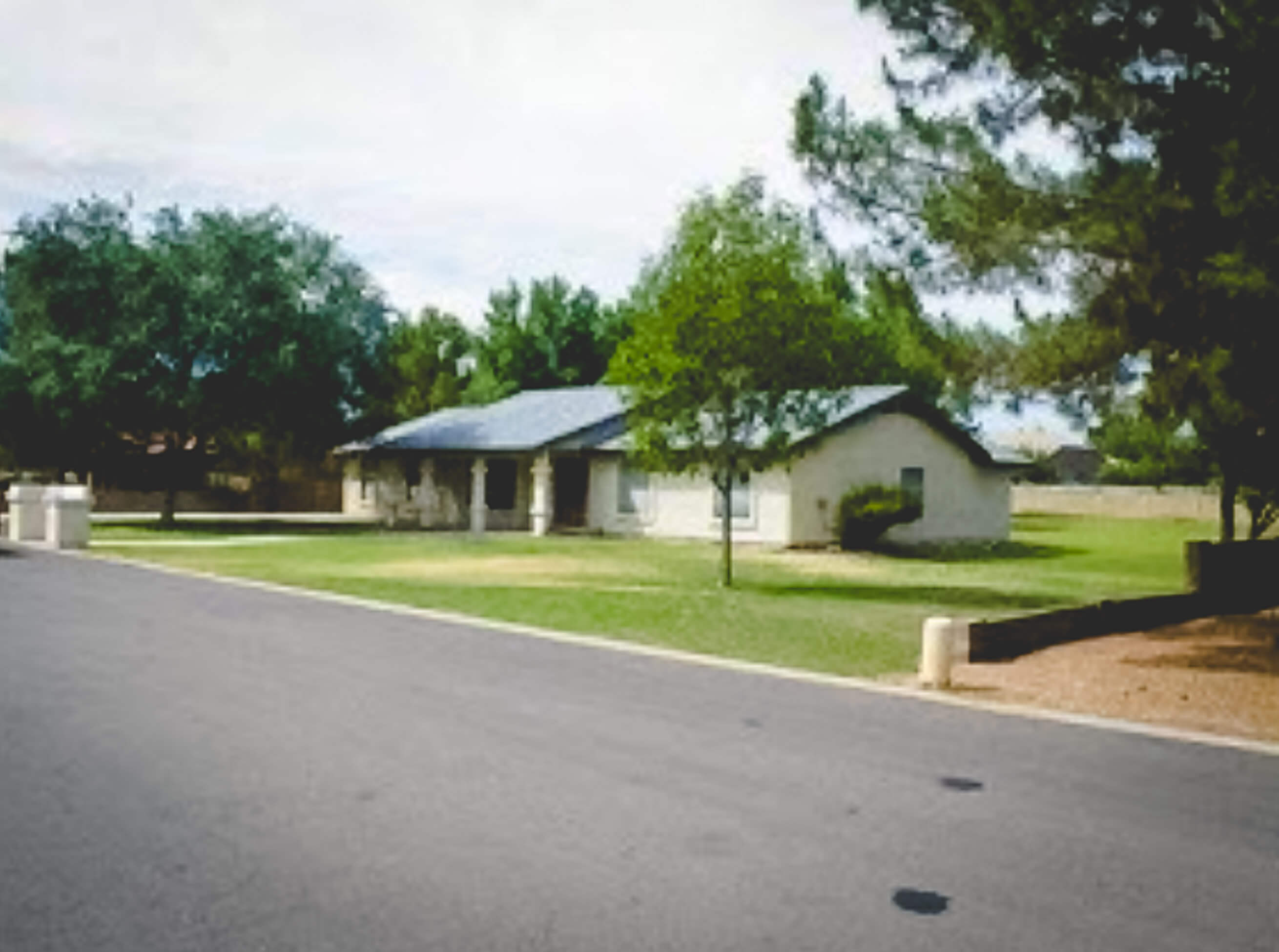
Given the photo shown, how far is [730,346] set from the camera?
72.5 feet

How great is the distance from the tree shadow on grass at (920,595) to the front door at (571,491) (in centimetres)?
1682

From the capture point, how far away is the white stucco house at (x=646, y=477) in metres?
34.1

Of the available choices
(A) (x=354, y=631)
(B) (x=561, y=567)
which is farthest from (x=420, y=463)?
(A) (x=354, y=631)

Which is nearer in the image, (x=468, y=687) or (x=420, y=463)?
(x=468, y=687)

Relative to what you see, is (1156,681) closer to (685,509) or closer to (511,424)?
(685,509)

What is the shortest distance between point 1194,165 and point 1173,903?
916cm

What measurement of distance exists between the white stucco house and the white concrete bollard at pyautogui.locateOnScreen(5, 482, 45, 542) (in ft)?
42.6

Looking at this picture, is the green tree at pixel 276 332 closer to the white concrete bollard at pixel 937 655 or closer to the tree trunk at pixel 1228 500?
the tree trunk at pixel 1228 500

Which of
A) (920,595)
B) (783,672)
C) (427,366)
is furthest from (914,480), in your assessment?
(427,366)

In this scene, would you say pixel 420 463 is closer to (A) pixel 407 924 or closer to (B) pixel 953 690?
(B) pixel 953 690

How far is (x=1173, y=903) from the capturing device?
19.3 ft

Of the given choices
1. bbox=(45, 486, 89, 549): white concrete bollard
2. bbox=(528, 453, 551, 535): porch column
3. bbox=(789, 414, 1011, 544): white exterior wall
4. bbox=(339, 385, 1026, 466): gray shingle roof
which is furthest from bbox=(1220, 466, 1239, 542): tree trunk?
bbox=(45, 486, 89, 549): white concrete bollard

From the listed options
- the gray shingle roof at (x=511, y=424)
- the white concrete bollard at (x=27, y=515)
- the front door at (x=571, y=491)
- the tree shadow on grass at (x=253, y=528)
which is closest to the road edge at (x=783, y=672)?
the white concrete bollard at (x=27, y=515)

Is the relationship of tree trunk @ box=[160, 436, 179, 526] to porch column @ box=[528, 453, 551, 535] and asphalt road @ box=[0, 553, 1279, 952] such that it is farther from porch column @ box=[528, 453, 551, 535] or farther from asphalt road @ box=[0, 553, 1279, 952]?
asphalt road @ box=[0, 553, 1279, 952]
